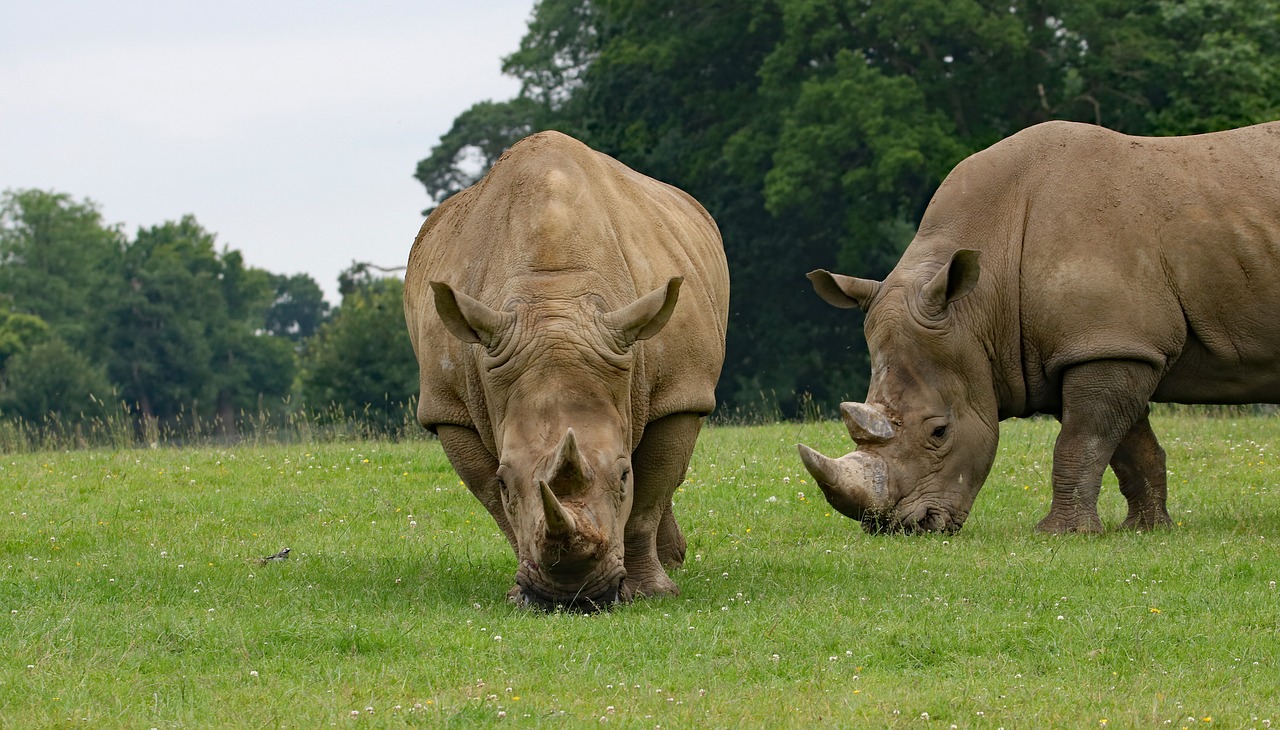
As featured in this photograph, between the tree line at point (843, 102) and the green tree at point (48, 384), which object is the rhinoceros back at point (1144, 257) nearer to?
the tree line at point (843, 102)

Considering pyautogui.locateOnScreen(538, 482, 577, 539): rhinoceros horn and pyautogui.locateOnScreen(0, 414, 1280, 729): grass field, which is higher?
pyautogui.locateOnScreen(538, 482, 577, 539): rhinoceros horn

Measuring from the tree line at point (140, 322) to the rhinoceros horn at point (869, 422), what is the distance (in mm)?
44950

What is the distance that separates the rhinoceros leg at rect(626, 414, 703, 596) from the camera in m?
9.30

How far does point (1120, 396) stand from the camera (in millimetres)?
11812

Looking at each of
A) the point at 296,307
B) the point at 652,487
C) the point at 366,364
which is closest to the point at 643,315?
the point at 652,487

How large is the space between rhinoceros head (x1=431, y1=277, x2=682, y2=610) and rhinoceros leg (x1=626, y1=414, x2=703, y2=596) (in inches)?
18.4

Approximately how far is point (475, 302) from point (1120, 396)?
5158mm

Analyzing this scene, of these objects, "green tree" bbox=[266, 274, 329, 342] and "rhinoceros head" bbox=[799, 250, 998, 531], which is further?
"green tree" bbox=[266, 274, 329, 342]

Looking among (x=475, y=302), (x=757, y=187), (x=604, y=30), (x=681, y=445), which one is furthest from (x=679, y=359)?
(x=604, y=30)

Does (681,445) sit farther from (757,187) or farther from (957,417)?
(757,187)

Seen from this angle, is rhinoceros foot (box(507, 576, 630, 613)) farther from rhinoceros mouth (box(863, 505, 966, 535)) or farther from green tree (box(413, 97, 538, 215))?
green tree (box(413, 97, 538, 215))

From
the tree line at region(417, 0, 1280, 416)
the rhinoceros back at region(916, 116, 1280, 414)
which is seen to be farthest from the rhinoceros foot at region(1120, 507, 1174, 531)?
the tree line at region(417, 0, 1280, 416)

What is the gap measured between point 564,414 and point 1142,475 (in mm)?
5658

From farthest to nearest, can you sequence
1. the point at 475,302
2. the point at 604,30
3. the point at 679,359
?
the point at 604,30 < the point at 679,359 < the point at 475,302
